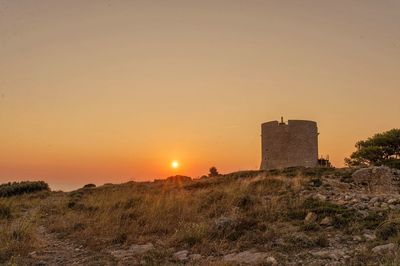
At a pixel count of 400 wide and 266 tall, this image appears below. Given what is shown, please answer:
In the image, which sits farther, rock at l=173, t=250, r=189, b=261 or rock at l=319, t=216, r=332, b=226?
rock at l=319, t=216, r=332, b=226

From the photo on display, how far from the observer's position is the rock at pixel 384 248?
6.88 metres

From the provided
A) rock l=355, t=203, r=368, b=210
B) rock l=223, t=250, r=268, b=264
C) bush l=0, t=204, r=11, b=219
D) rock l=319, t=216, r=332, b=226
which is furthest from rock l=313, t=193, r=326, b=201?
bush l=0, t=204, r=11, b=219

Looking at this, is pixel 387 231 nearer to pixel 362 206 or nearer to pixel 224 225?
pixel 362 206

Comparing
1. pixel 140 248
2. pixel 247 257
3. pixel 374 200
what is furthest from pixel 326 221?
pixel 140 248

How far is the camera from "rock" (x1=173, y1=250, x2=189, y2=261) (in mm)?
7656

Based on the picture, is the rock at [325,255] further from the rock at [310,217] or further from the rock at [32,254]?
the rock at [32,254]

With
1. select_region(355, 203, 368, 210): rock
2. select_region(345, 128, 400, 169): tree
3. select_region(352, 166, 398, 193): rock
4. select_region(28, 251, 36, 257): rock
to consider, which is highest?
select_region(345, 128, 400, 169): tree

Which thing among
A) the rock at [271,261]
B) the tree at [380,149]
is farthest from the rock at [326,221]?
the tree at [380,149]

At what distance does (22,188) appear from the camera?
2886 cm

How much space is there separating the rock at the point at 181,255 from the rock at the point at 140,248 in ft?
2.33

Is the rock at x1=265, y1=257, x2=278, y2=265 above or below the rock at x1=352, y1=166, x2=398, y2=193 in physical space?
below

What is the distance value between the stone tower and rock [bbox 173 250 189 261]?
833 inches

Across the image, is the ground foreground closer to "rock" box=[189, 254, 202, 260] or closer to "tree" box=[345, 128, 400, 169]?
"rock" box=[189, 254, 202, 260]

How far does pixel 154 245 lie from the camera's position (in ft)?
29.1
